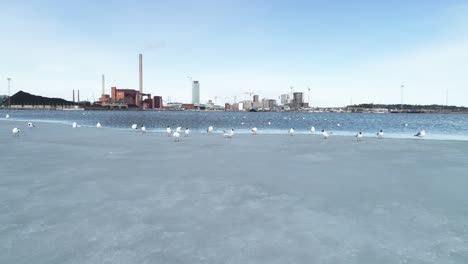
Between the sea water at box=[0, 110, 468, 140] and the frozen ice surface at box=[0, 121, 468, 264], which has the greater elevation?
the sea water at box=[0, 110, 468, 140]

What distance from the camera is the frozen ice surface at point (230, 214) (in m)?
4.52

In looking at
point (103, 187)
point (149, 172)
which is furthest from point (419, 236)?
point (149, 172)

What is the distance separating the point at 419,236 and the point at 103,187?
281 inches

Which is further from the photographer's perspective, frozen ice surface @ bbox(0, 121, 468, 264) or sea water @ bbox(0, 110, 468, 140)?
sea water @ bbox(0, 110, 468, 140)

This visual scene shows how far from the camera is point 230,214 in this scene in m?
6.17

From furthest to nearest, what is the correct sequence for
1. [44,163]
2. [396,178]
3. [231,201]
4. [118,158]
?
[118,158] → [44,163] → [396,178] → [231,201]

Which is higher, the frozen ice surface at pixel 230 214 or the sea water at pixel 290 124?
the sea water at pixel 290 124

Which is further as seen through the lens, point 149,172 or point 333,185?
point 149,172

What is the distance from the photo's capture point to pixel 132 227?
17.7 ft

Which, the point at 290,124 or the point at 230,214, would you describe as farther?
the point at 290,124

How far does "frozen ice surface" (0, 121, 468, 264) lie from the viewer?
4523mm

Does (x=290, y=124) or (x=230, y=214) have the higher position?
(x=290, y=124)

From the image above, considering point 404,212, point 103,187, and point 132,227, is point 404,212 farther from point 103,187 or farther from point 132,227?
point 103,187

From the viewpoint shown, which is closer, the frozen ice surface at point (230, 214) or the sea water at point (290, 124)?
the frozen ice surface at point (230, 214)
